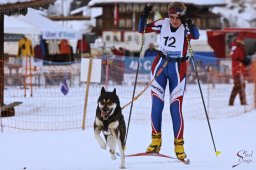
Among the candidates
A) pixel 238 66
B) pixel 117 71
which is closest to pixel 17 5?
pixel 238 66

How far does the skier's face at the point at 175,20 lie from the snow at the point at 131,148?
1.49m

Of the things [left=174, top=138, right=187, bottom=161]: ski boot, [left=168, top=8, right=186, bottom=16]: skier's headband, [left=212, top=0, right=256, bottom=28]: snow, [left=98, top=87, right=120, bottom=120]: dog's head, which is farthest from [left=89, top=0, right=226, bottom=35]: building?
[left=98, top=87, right=120, bottom=120]: dog's head

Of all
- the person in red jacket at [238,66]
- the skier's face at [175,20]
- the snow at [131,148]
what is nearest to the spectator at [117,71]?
the person in red jacket at [238,66]

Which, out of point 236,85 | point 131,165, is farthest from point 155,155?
point 236,85

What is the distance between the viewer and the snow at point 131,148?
7309mm

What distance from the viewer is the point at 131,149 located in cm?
873

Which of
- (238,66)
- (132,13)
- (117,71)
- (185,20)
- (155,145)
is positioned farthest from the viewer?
(132,13)

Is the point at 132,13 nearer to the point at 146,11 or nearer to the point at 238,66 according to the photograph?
the point at 238,66

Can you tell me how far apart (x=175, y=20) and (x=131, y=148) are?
1.98 metres

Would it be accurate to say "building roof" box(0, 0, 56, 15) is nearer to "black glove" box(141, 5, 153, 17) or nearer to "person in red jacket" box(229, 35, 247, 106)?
"person in red jacket" box(229, 35, 247, 106)

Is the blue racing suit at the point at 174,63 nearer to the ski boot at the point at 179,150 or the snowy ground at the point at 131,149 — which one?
the ski boot at the point at 179,150

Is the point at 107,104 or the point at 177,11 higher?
the point at 177,11

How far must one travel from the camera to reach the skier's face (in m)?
7.61

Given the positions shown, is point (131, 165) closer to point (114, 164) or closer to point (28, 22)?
point (114, 164)
